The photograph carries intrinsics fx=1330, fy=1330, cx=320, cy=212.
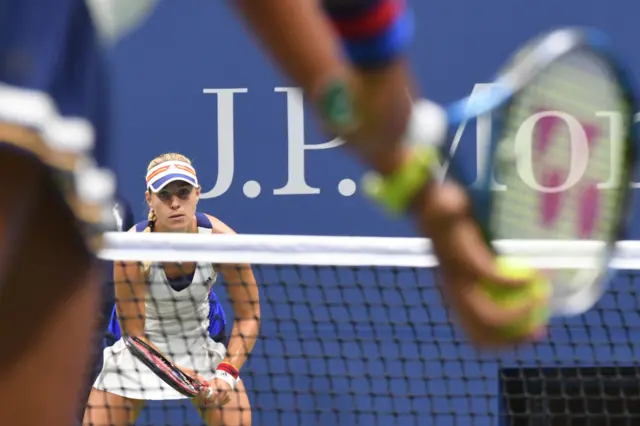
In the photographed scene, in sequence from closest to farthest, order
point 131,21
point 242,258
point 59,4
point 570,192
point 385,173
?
point 385,173 < point 59,4 < point 131,21 < point 570,192 < point 242,258

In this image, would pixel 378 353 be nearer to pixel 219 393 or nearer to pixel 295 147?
pixel 219 393

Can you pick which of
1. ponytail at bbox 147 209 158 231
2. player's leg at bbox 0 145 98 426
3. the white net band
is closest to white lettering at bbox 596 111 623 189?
player's leg at bbox 0 145 98 426

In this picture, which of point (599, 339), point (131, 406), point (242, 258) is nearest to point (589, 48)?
point (242, 258)

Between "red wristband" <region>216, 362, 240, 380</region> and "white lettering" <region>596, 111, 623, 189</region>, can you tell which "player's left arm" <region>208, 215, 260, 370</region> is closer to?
"red wristband" <region>216, 362, 240, 380</region>

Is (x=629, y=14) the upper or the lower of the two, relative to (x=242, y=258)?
upper

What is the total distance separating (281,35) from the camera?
1.26 metres

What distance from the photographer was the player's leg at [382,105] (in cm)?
124

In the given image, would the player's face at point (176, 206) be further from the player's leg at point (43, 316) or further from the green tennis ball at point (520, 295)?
the green tennis ball at point (520, 295)

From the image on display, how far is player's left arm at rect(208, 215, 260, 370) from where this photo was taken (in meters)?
4.12

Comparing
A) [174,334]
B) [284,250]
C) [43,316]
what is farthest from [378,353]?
[43,316]

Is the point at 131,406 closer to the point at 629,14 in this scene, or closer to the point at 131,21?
the point at 629,14

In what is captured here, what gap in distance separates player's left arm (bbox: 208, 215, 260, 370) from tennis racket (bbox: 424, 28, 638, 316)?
98.5 inches

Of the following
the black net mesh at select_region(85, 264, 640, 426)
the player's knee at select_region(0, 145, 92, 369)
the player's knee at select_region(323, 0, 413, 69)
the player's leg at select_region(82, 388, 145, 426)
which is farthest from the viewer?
the black net mesh at select_region(85, 264, 640, 426)

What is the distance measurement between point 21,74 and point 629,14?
388 cm
